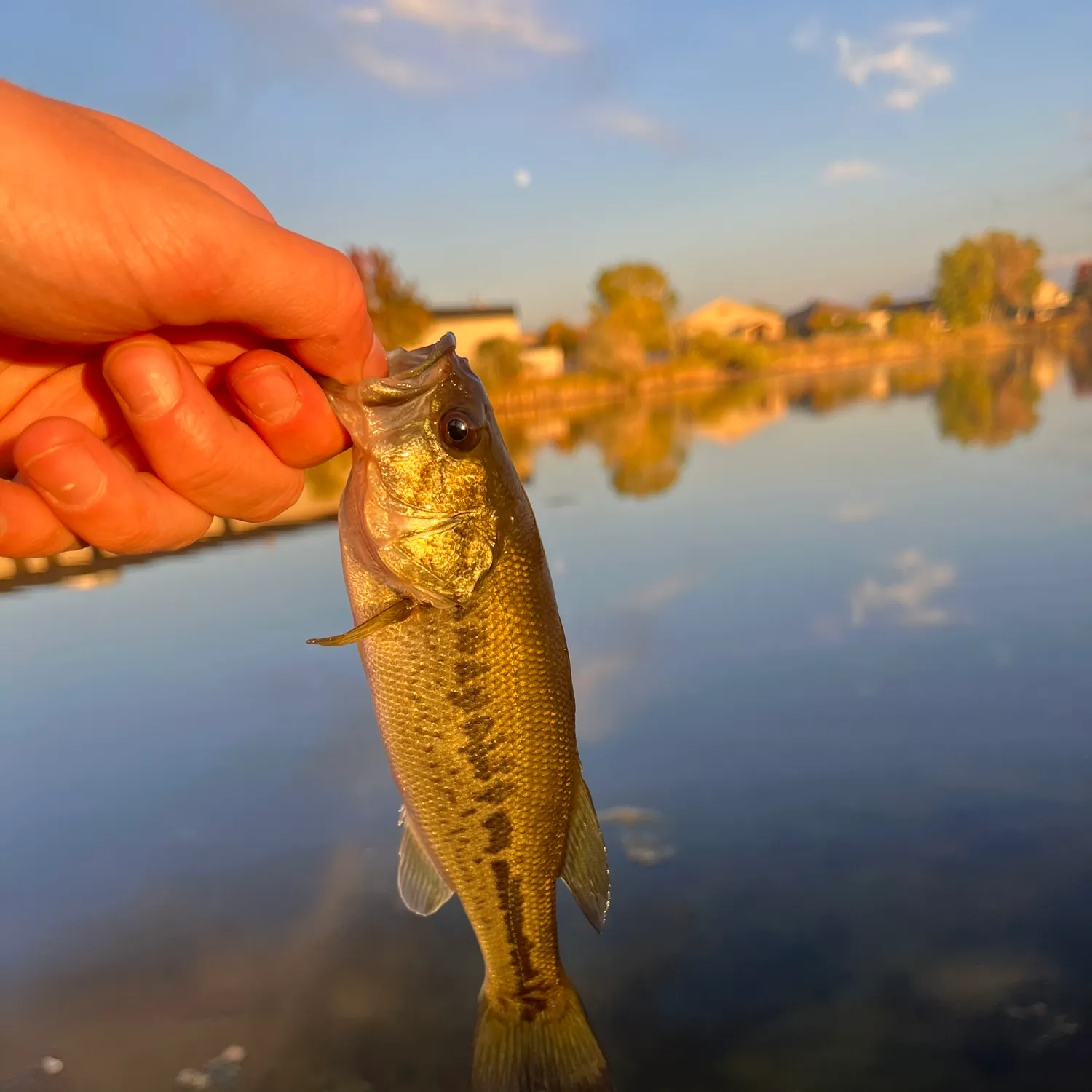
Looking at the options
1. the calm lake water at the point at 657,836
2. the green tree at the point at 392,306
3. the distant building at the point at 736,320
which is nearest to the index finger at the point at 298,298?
the calm lake water at the point at 657,836

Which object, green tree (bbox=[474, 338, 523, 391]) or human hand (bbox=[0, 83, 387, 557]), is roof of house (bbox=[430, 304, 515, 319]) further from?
human hand (bbox=[0, 83, 387, 557])

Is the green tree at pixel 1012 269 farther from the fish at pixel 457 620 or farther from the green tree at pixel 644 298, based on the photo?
the fish at pixel 457 620

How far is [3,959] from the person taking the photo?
425 cm

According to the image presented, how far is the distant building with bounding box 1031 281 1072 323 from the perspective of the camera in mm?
113562

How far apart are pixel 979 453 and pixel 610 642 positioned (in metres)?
13.2

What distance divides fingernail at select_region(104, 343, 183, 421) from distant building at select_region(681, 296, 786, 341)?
97254 mm

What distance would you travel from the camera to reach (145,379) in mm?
2002

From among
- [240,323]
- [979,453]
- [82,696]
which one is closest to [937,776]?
[240,323]

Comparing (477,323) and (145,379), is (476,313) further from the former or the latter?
(145,379)

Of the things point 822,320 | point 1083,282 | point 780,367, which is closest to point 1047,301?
point 1083,282

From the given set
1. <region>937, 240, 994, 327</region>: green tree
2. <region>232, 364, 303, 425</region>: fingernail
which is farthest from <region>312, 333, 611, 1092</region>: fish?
<region>937, 240, 994, 327</region>: green tree

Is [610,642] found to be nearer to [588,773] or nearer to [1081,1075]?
[588,773]

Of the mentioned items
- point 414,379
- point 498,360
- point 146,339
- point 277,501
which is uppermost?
point 498,360

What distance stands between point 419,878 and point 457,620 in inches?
32.7
